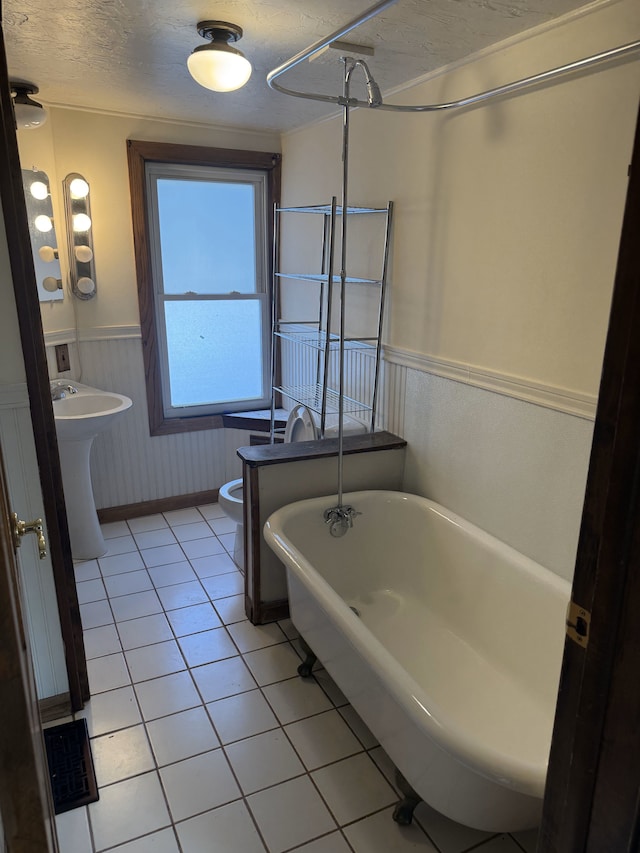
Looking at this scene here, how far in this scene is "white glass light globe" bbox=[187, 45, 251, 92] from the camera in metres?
1.88

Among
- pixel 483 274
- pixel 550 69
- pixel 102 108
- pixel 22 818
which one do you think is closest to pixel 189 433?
pixel 102 108

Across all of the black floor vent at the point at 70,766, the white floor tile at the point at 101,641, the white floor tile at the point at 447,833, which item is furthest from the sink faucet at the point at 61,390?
the white floor tile at the point at 447,833

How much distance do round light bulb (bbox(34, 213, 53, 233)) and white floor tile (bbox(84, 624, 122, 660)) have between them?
1896mm

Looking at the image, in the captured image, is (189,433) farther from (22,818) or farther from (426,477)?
(22,818)

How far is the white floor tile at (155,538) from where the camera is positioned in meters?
3.16

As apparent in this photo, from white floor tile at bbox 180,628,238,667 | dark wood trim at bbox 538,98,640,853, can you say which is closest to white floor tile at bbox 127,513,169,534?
white floor tile at bbox 180,628,238,667

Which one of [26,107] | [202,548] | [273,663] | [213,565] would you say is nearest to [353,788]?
[273,663]

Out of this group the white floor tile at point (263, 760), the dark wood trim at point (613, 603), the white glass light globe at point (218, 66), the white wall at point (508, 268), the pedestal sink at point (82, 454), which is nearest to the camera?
the dark wood trim at point (613, 603)

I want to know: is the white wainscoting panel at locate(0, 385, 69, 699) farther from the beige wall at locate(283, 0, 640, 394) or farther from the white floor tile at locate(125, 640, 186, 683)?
the beige wall at locate(283, 0, 640, 394)

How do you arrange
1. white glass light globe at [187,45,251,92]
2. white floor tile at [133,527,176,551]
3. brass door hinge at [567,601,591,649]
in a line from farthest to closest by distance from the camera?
white floor tile at [133,527,176,551] → white glass light globe at [187,45,251,92] → brass door hinge at [567,601,591,649]

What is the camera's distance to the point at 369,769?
1802 mm

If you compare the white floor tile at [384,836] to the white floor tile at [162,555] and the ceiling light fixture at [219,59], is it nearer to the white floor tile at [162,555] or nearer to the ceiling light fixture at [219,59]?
the white floor tile at [162,555]

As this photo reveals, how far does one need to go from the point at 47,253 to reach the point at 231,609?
1.88 meters

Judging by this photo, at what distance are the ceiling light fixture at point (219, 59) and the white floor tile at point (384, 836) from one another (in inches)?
91.6
